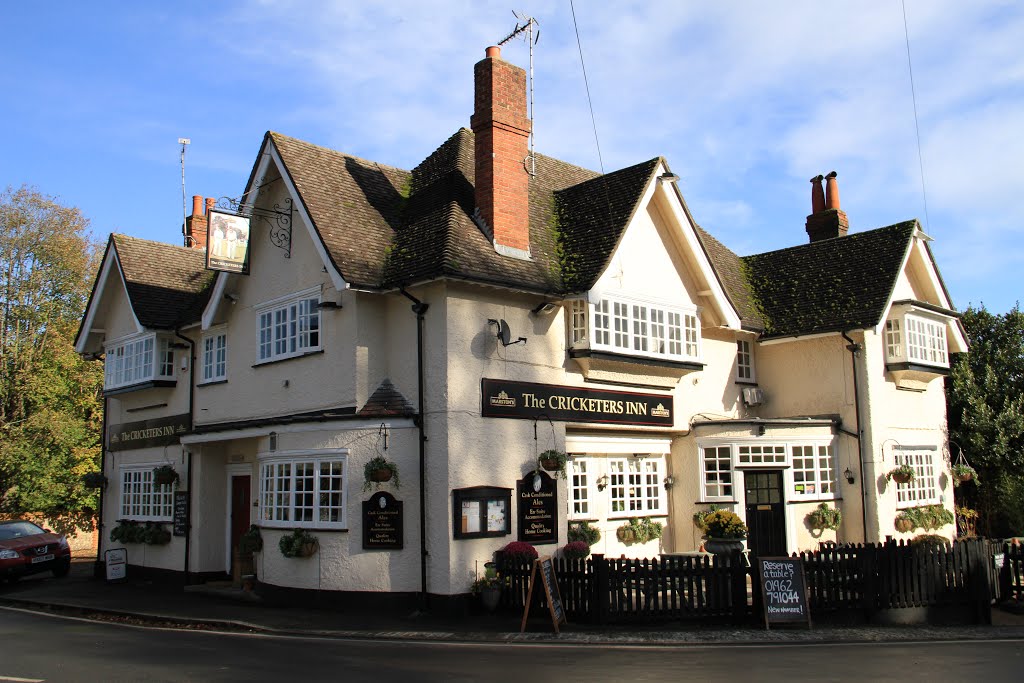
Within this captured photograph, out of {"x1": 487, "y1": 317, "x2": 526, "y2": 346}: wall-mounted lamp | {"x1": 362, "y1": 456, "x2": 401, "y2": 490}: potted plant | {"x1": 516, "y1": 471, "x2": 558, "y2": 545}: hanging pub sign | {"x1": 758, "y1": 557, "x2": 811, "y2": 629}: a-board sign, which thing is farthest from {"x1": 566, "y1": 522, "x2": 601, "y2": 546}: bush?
{"x1": 758, "y1": 557, "x2": 811, "y2": 629}: a-board sign

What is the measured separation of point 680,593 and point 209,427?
35.2 feet

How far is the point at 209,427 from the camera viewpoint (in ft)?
63.8

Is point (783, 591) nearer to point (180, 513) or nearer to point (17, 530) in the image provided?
point (180, 513)

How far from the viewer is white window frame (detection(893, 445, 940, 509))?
2217cm

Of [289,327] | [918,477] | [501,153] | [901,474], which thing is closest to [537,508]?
[289,327]

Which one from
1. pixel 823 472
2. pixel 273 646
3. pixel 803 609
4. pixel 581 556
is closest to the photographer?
pixel 273 646

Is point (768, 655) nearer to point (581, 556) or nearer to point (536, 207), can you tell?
point (581, 556)

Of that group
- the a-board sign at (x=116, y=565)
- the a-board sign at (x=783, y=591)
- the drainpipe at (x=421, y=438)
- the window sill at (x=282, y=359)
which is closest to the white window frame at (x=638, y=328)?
the drainpipe at (x=421, y=438)

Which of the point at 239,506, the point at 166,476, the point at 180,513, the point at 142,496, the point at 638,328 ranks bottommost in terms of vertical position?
the point at 180,513

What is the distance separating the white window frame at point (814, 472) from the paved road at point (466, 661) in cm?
779

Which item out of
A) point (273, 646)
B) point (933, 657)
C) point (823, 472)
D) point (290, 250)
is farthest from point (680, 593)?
point (290, 250)

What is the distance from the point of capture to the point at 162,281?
2391 cm

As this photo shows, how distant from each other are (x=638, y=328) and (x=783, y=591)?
6660 millimetres

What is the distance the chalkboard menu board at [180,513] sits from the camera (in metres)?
20.9
